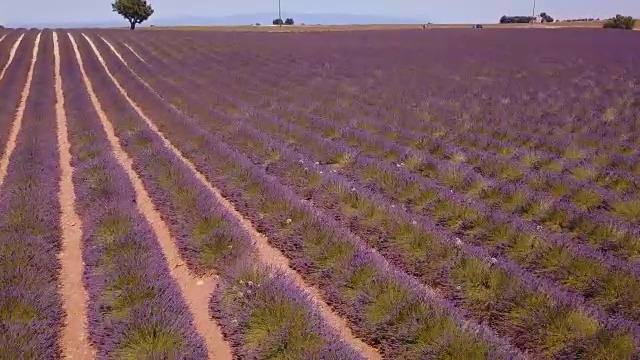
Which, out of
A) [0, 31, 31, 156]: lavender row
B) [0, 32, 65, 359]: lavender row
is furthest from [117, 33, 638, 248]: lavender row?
[0, 31, 31, 156]: lavender row

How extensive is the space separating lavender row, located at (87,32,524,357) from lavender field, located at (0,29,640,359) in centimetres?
2

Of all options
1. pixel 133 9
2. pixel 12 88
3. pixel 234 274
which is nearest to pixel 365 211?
pixel 234 274

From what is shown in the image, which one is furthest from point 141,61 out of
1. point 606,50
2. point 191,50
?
point 606,50

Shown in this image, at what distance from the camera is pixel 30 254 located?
18.5 feet

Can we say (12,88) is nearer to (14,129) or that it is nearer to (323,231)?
(14,129)

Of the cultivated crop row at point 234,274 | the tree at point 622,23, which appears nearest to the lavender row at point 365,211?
the cultivated crop row at point 234,274

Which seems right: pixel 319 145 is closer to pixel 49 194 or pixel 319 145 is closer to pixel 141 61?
pixel 49 194

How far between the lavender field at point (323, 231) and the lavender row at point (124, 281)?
27mm

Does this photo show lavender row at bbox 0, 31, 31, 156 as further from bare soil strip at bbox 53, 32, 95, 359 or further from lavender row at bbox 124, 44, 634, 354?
lavender row at bbox 124, 44, 634, 354

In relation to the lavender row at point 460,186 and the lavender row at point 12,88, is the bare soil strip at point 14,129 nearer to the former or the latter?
the lavender row at point 12,88

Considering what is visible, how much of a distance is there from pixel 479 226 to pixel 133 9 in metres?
92.3

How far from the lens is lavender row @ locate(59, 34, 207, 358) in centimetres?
412

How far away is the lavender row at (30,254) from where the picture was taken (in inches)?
164

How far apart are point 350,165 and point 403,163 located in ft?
3.27
